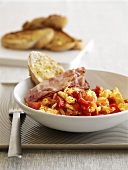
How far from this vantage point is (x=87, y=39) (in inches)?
136

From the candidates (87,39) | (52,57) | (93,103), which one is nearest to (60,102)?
(93,103)

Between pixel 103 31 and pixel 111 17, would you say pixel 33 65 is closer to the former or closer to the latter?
pixel 103 31

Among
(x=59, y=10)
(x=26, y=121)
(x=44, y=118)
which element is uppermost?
(x=44, y=118)

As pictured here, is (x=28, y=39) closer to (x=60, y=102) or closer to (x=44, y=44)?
(x=44, y=44)

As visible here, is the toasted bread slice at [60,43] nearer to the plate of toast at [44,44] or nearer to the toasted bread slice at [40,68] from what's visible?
the plate of toast at [44,44]

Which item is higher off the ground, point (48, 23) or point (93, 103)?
point (93, 103)

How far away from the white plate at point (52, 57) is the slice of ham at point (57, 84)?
3.01 feet

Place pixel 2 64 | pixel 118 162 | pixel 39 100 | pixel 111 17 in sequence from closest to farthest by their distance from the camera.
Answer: pixel 118 162 < pixel 39 100 < pixel 2 64 < pixel 111 17

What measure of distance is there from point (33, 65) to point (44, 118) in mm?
553

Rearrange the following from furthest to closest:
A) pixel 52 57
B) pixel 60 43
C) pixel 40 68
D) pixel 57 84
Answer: pixel 60 43
pixel 52 57
pixel 40 68
pixel 57 84

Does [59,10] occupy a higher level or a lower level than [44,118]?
lower

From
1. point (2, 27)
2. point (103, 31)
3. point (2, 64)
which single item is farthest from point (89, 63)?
point (2, 27)

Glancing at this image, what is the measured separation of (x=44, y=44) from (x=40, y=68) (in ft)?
3.54

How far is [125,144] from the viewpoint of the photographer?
5.41 feet
